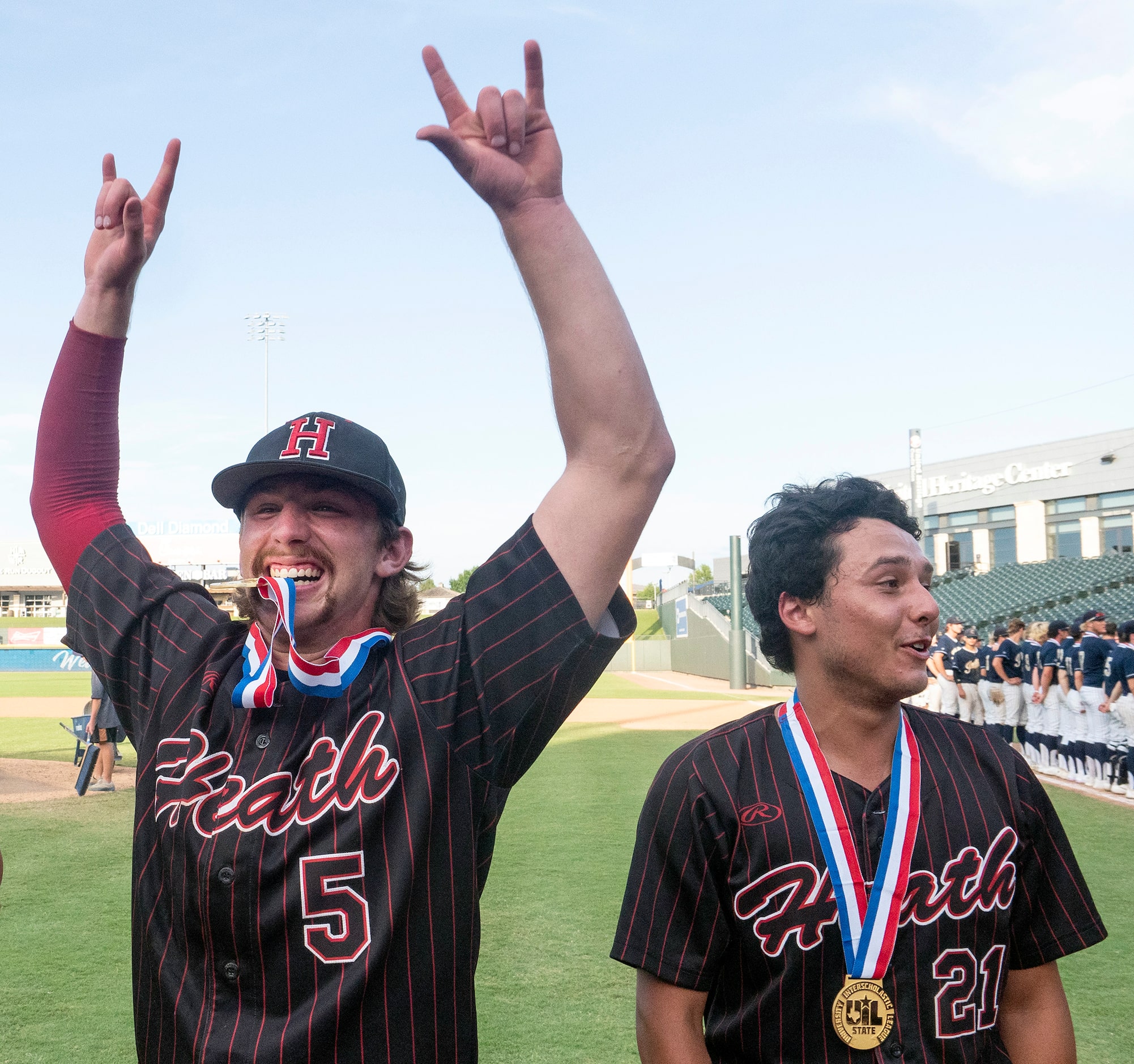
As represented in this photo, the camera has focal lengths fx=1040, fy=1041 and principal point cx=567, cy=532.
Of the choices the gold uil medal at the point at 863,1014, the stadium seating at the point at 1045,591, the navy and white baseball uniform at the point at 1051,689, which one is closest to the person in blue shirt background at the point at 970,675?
the navy and white baseball uniform at the point at 1051,689

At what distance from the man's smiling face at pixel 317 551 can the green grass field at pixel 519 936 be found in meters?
2.92

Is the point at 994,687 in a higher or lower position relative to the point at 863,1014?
higher

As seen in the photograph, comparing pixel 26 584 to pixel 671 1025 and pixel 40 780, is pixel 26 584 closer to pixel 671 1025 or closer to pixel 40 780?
pixel 40 780

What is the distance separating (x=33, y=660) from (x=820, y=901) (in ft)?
142

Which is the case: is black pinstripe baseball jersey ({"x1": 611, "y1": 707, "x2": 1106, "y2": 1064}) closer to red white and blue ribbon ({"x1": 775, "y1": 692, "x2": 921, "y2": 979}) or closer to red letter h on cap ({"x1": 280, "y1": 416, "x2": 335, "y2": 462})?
red white and blue ribbon ({"x1": 775, "y1": 692, "x2": 921, "y2": 979})

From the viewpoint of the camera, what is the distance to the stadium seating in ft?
83.8

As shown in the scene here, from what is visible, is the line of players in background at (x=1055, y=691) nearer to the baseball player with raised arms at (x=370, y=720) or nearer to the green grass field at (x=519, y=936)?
the green grass field at (x=519, y=936)

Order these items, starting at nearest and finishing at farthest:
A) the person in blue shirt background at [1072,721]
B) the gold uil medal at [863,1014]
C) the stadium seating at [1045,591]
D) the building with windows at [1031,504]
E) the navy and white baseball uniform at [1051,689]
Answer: the gold uil medal at [863,1014]
the person in blue shirt background at [1072,721]
the navy and white baseball uniform at [1051,689]
the stadium seating at [1045,591]
the building with windows at [1031,504]

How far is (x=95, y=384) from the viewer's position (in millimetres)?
2092

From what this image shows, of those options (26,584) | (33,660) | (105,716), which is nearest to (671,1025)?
(105,716)

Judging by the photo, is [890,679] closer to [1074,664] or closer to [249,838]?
[249,838]

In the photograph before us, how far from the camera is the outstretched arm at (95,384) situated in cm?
203

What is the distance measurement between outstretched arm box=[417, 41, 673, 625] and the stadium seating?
75.3 ft

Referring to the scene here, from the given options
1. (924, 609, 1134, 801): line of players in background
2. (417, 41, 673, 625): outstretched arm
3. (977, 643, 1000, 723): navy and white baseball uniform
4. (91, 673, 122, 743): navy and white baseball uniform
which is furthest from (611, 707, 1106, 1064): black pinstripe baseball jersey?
(977, 643, 1000, 723): navy and white baseball uniform
